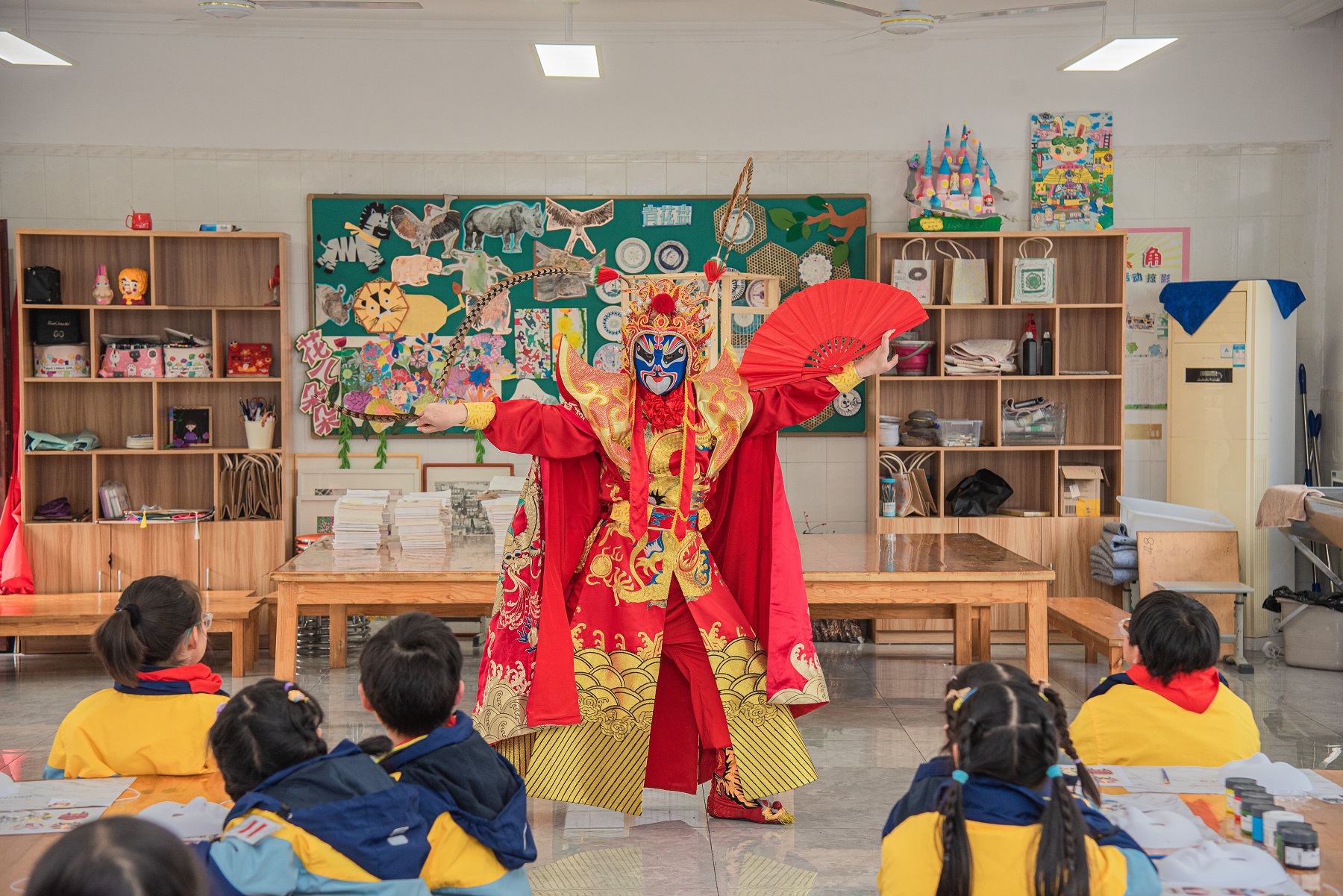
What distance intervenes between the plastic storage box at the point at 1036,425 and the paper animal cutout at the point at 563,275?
2444mm

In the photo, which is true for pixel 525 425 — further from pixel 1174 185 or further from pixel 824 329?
pixel 1174 185

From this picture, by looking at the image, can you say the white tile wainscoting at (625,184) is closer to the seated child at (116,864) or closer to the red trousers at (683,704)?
the red trousers at (683,704)

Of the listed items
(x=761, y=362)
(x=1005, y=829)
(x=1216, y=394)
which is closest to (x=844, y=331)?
(x=761, y=362)

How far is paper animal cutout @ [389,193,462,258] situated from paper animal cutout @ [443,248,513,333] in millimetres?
120

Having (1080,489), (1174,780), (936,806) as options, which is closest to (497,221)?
(1080,489)

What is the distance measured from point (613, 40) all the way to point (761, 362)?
134 inches

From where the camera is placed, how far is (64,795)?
7.29 feet

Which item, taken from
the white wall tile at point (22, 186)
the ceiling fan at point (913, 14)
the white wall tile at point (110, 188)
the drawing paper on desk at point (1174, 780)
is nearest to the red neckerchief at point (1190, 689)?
the drawing paper on desk at point (1174, 780)

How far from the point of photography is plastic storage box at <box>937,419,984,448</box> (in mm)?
6273

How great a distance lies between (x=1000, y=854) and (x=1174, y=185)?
5.49m

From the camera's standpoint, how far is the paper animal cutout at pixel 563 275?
6.29m

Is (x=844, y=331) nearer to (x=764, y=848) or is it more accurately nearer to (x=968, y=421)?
(x=764, y=848)

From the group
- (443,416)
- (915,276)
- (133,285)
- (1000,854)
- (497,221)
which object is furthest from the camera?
(497,221)

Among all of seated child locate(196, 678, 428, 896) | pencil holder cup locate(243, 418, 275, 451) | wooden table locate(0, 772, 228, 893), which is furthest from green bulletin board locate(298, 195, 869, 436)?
seated child locate(196, 678, 428, 896)
